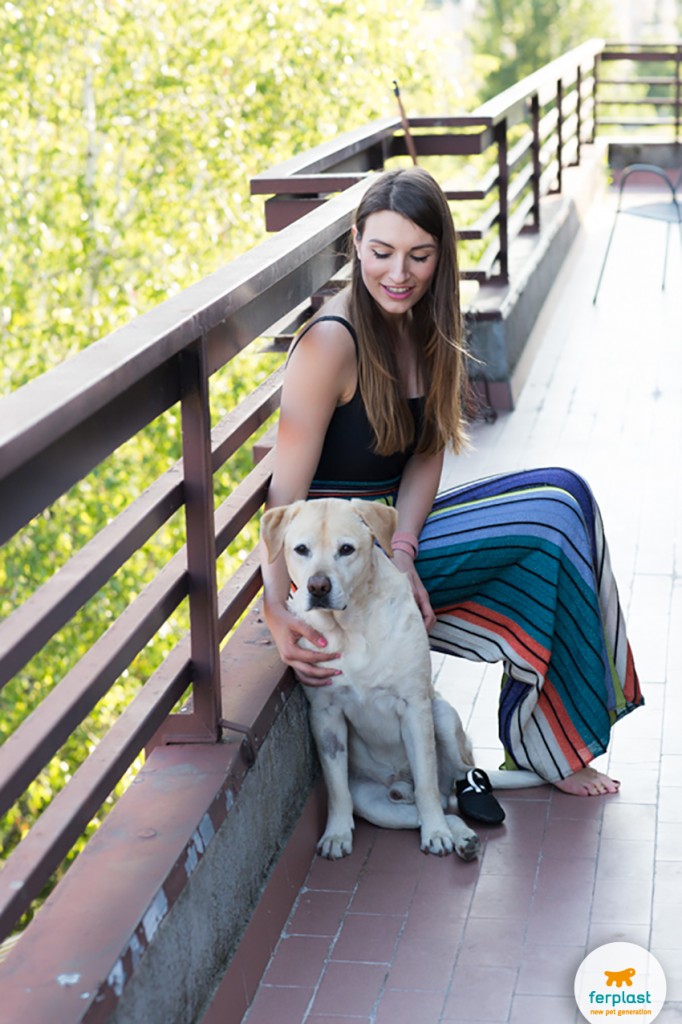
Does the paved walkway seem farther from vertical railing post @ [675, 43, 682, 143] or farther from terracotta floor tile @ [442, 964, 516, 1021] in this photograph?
vertical railing post @ [675, 43, 682, 143]

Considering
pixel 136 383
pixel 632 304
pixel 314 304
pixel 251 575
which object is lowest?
pixel 632 304

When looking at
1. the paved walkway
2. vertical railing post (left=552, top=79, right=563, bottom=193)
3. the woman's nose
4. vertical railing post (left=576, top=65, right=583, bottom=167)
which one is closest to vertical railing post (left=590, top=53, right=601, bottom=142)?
vertical railing post (left=576, top=65, right=583, bottom=167)

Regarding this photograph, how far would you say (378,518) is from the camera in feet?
9.66

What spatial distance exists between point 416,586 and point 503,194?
4.51m

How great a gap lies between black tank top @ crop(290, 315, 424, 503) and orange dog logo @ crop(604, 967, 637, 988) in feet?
3.84

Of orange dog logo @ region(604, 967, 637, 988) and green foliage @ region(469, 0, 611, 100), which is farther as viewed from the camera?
green foliage @ region(469, 0, 611, 100)

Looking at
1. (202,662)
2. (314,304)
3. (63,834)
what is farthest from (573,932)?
(314,304)

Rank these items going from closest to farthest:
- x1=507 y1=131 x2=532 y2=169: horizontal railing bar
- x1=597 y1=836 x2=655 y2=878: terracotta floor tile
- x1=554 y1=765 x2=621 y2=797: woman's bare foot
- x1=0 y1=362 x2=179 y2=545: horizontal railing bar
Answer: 1. x1=0 y1=362 x2=179 y2=545: horizontal railing bar
2. x1=597 y1=836 x2=655 y2=878: terracotta floor tile
3. x1=554 y1=765 x2=621 y2=797: woman's bare foot
4. x1=507 y1=131 x2=532 y2=169: horizontal railing bar

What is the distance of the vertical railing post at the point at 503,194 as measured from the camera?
716cm

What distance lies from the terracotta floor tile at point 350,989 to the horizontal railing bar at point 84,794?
582 mm

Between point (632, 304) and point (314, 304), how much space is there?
14.8ft

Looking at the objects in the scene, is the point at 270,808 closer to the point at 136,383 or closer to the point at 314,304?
the point at 136,383

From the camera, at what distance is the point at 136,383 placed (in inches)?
89.4

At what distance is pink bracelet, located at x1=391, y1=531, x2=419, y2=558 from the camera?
129 inches
